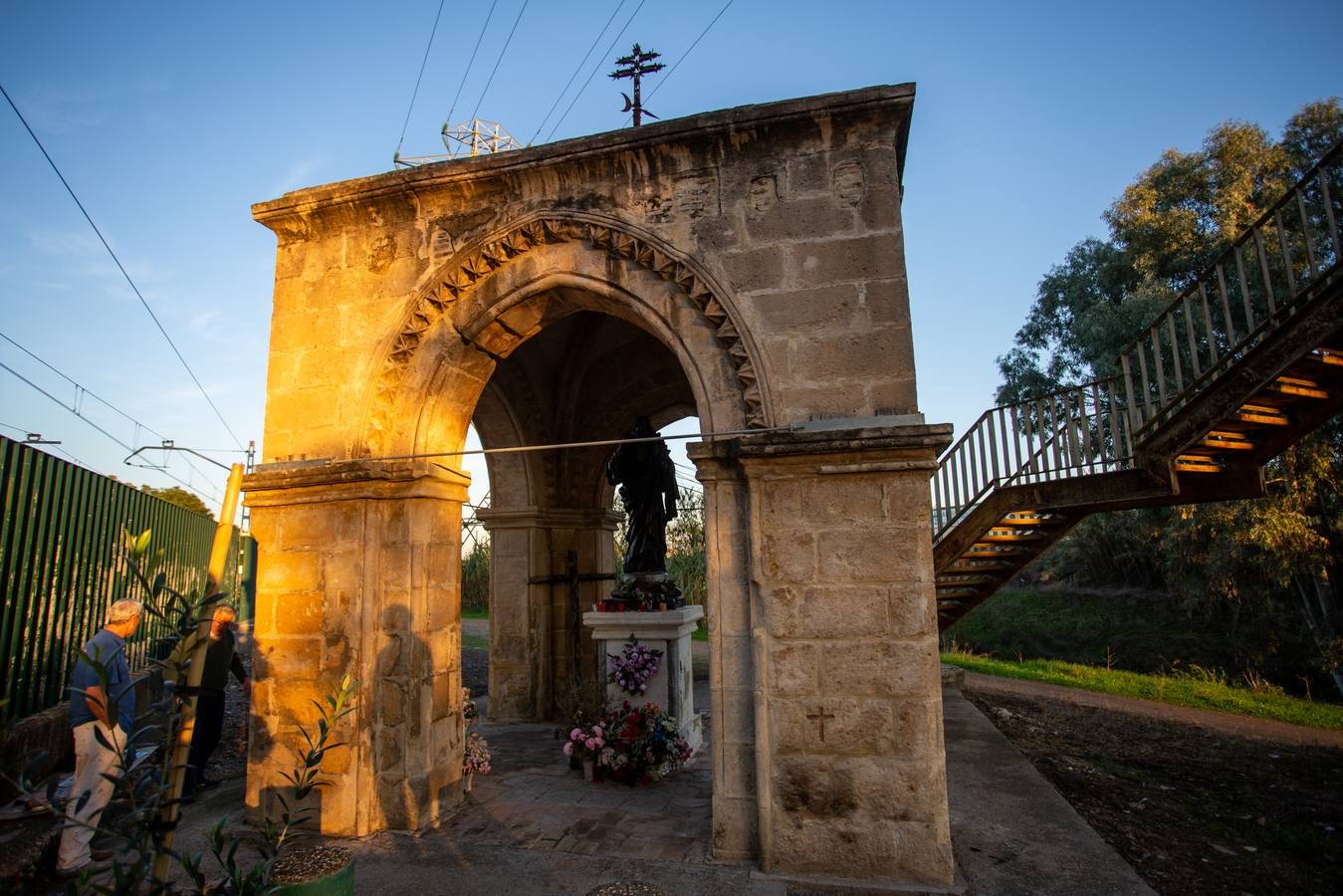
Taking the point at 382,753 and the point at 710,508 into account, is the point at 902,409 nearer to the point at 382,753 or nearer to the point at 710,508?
the point at 710,508

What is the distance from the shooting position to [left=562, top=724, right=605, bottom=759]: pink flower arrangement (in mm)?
5188

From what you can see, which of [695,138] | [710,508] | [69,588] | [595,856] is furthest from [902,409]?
[69,588]

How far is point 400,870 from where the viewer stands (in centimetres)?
376

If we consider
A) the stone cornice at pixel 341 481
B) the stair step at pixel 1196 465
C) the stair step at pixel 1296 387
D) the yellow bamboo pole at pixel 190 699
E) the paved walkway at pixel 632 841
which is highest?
the stair step at pixel 1296 387

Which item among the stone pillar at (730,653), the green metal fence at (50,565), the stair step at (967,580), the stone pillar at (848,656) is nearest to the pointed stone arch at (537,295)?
the stone pillar at (730,653)

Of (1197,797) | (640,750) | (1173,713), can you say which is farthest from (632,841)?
(1173,713)

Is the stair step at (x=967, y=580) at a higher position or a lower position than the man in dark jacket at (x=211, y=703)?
higher

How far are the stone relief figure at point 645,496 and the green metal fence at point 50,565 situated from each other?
11.3 feet

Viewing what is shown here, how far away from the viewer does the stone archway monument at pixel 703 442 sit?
3.70 m

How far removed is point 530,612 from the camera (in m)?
7.29

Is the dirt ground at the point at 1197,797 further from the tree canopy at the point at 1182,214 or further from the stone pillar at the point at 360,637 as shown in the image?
the tree canopy at the point at 1182,214

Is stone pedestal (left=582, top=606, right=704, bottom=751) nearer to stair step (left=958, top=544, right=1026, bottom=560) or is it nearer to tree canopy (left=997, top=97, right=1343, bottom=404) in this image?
stair step (left=958, top=544, right=1026, bottom=560)

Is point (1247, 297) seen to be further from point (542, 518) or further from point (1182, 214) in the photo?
point (1182, 214)

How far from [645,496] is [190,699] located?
5.26 meters
